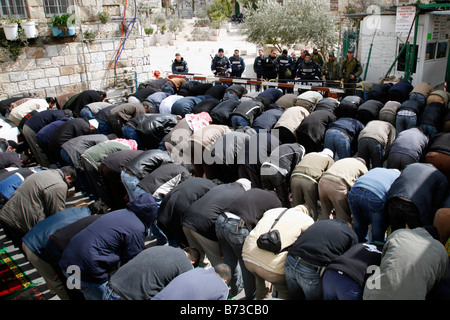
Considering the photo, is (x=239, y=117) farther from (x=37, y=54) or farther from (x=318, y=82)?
(x=37, y=54)

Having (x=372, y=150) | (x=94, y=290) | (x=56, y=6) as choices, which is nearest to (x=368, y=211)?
(x=372, y=150)

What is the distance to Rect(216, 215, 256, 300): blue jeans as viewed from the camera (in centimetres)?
369

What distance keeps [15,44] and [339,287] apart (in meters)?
10.0

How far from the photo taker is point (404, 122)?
582 cm

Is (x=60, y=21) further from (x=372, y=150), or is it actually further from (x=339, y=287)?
(x=339, y=287)

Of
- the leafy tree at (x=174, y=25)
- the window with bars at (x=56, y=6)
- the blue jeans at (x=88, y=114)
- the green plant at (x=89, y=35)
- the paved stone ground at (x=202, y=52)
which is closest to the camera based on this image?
the blue jeans at (x=88, y=114)

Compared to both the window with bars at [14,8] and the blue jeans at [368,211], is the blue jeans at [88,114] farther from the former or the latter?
the blue jeans at [368,211]

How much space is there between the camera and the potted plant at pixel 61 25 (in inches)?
393

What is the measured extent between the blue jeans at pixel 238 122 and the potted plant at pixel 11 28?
641cm

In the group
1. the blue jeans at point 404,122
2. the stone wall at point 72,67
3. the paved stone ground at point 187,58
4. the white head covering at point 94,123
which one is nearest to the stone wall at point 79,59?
the stone wall at point 72,67

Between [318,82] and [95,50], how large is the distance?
6.46 meters

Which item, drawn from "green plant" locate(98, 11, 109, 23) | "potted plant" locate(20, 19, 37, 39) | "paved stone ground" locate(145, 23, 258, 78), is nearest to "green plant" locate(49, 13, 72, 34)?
"potted plant" locate(20, 19, 37, 39)

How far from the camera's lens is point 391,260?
2.79m

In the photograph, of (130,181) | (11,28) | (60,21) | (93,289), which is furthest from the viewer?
(60,21)
